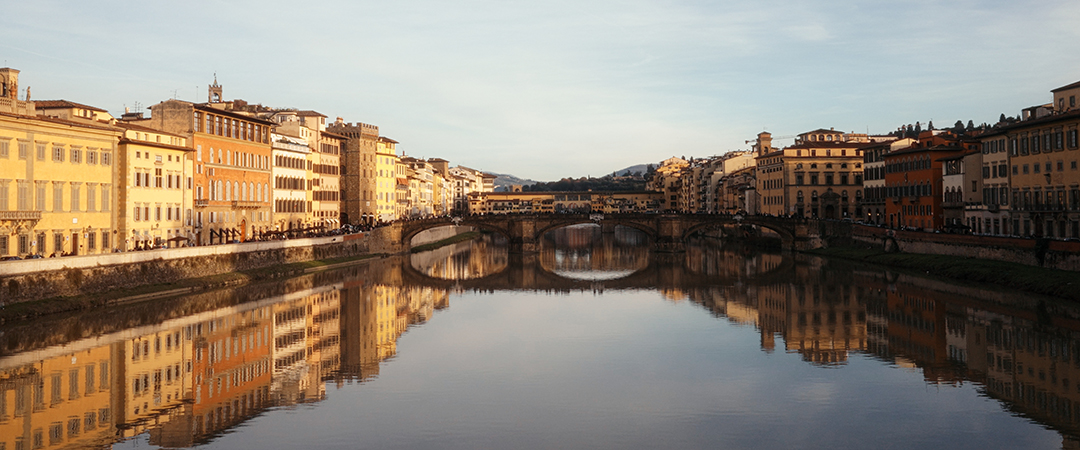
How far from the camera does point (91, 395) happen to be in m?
Result: 24.6

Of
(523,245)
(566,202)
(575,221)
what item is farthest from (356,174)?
(566,202)

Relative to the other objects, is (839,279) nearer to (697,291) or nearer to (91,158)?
(697,291)

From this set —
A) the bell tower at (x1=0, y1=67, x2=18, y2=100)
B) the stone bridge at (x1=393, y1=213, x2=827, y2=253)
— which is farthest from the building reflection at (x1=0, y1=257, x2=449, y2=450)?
the stone bridge at (x1=393, y1=213, x2=827, y2=253)

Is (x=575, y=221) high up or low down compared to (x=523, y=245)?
up

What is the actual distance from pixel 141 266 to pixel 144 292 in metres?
1.69

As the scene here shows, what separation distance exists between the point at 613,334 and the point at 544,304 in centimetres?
1107

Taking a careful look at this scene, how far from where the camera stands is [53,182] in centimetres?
3956

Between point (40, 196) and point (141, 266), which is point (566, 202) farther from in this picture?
point (40, 196)

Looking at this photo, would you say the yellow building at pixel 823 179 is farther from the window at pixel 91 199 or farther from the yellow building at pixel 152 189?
the window at pixel 91 199

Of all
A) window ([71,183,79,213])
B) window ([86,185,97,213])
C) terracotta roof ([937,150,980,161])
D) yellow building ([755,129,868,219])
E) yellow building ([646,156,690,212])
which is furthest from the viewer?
yellow building ([646,156,690,212])

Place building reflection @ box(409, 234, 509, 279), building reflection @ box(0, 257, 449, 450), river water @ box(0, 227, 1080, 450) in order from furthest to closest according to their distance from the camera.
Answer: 1. building reflection @ box(409, 234, 509, 279)
2. building reflection @ box(0, 257, 449, 450)
3. river water @ box(0, 227, 1080, 450)

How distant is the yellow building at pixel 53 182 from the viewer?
122 feet

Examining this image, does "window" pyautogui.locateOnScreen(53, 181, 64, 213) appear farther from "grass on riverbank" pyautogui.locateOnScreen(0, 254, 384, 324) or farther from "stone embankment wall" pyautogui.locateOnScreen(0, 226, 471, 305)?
"grass on riverbank" pyautogui.locateOnScreen(0, 254, 384, 324)

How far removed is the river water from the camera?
822 inches
